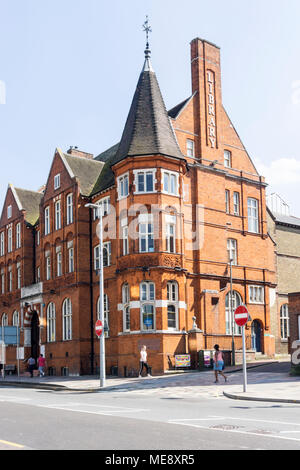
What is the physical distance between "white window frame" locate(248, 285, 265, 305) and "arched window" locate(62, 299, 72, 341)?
12371 millimetres

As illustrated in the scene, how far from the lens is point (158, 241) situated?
33.8 metres

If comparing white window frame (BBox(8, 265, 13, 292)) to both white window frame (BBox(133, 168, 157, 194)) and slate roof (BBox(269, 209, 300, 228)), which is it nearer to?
white window frame (BBox(133, 168, 157, 194))

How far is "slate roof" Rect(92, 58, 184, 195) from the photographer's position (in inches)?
1374

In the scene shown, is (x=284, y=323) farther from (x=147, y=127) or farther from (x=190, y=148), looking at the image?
(x=147, y=127)

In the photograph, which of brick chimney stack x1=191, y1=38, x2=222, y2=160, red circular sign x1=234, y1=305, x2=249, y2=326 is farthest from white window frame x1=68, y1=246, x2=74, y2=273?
red circular sign x1=234, y1=305, x2=249, y2=326

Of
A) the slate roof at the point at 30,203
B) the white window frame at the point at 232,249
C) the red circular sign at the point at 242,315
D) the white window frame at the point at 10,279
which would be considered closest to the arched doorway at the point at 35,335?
the white window frame at the point at 10,279

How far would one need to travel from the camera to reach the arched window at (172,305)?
34156mm

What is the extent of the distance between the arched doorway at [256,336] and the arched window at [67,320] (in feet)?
40.8

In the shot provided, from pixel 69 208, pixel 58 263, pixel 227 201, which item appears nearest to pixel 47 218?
pixel 58 263

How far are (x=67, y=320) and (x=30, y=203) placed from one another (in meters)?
15.3

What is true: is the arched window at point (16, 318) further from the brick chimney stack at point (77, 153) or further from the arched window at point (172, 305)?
the arched window at point (172, 305)
